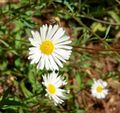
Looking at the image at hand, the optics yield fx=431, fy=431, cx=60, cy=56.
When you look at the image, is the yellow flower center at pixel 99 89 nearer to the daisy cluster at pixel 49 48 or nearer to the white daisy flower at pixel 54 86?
the white daisy flower at pixel 54 86

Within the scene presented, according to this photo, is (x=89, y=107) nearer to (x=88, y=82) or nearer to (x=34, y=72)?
(x=88, y=82)

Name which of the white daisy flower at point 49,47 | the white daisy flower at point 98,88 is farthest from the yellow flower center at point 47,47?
the white daisy flower at point 98,88

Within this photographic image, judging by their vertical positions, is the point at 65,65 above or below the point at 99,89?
above

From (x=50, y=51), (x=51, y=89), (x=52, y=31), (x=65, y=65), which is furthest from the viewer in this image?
(x=65, y=65)

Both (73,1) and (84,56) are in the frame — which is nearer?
(73,1)

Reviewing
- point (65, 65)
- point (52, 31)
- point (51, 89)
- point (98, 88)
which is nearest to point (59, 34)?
point (52, 31)

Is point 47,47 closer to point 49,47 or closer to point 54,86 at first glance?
point 49,47

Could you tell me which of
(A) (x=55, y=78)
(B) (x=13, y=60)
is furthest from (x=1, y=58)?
(A) (x=55, y=78)
